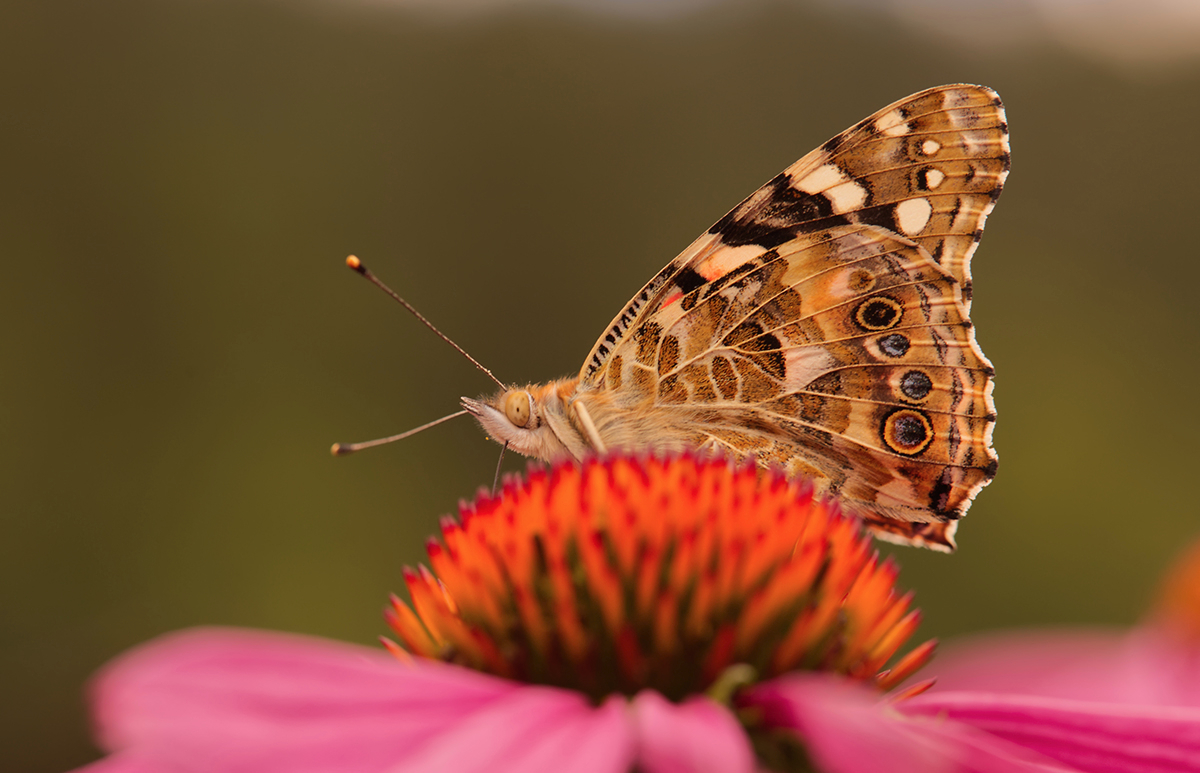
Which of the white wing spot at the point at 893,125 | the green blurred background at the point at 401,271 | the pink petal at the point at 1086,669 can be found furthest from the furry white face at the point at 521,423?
the green blurred background at the point at 401,271

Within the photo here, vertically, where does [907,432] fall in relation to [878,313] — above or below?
below

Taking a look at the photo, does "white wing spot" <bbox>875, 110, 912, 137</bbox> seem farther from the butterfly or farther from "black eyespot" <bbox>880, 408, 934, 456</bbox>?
"black eyespot" <bbox>880, 408, 934, 456</bbox>

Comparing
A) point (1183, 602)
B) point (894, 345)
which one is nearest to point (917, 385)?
point (894, 345)

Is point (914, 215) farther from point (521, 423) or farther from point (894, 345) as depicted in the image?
point (521, 423)

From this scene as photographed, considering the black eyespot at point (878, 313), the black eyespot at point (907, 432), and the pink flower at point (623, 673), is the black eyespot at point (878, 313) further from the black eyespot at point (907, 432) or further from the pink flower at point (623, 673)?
the pink flower at point (623, 673)

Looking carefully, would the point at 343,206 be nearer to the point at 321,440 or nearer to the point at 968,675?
the point at 321,440
